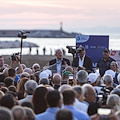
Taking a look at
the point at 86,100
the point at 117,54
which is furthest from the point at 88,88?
the point at 117,54

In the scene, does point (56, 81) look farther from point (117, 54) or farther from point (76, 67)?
point (117, 54)

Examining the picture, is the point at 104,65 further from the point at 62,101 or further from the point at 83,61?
the point at 62,101

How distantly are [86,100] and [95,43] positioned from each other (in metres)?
6.96

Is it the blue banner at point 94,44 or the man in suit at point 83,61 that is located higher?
the blue banner at point 94,44

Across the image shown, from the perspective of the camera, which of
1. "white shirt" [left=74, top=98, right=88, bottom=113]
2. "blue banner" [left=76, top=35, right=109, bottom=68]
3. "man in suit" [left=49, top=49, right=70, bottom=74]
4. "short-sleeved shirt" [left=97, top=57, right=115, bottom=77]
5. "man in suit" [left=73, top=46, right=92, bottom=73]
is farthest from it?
"blue banner" [left=76, top=35, right=109, bottom=68]

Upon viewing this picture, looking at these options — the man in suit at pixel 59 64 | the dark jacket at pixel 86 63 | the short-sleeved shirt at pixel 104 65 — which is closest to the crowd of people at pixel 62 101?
the man in suit at pixel 59 64

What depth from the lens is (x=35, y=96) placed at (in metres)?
7.23

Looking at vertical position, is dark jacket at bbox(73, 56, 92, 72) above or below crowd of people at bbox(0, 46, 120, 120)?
above

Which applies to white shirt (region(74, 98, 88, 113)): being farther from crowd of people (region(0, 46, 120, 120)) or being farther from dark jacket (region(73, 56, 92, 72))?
A: dark jacket (region(73, 56, 92, 72))

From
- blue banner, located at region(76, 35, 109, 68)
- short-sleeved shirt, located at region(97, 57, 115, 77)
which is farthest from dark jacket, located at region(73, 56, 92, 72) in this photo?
blue banner, located at region(76, 35, 109, 68)

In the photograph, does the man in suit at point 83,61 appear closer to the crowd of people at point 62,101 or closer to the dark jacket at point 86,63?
the dark jacket at point 86,63

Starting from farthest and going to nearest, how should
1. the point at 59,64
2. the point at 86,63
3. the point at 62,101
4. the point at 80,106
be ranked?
the point at 86,63
the point at 59,64
the point at 80,106
the point at 62,101

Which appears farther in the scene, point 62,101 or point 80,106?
point 80,106

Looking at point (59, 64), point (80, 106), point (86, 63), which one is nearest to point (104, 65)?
point (86, 63)
